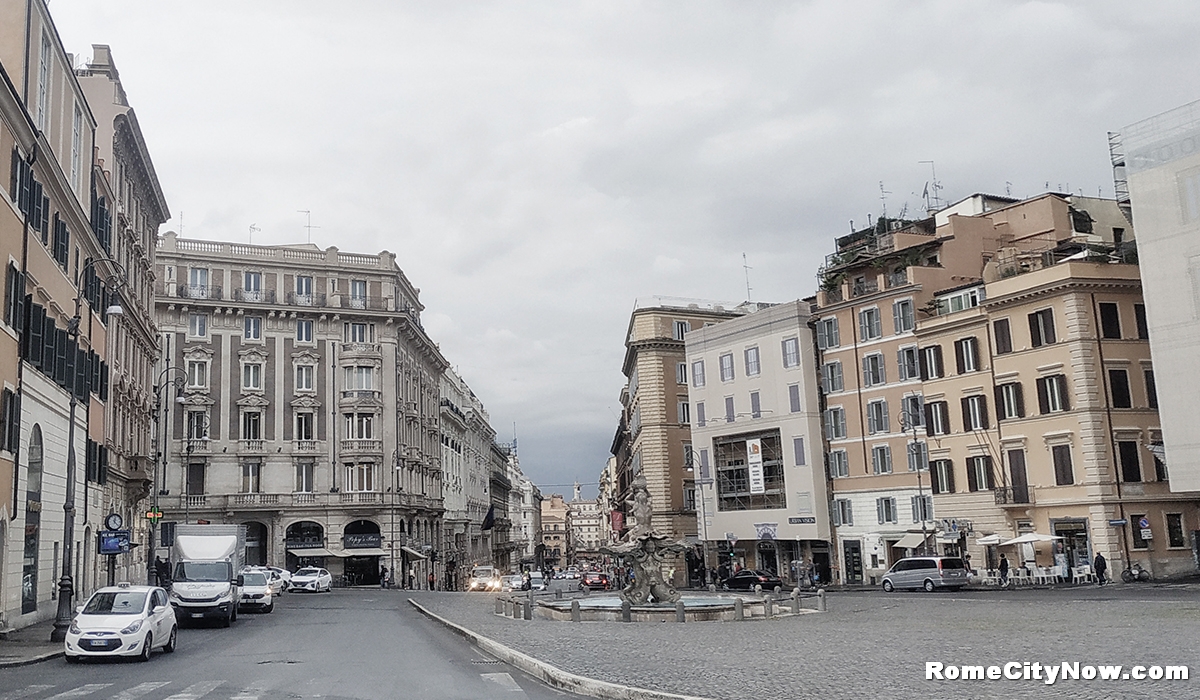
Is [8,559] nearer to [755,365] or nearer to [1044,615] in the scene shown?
[1044,615]

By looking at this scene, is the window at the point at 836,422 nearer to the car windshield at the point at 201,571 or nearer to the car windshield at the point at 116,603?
the car windshield at the point at 201,571

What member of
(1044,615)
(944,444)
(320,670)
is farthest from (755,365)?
(320,670)

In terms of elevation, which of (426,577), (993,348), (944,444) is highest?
(993,348)

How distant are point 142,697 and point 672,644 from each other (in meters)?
11.1

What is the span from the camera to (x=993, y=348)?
5250 cm

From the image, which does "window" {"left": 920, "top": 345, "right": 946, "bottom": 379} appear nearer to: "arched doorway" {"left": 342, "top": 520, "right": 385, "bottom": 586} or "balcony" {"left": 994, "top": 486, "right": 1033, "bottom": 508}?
"balcony" {"left": 994, "top": 486, "right": 1033, "bottom": 508}

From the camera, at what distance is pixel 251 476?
247ft

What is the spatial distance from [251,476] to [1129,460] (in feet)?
183

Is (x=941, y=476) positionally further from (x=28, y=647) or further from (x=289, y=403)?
(x=289, y=403)

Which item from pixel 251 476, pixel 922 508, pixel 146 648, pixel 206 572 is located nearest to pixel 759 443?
pixel 922 508

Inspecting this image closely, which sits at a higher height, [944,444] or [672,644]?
[944,444]

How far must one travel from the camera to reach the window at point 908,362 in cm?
5734

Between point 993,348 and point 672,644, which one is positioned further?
point 993,348

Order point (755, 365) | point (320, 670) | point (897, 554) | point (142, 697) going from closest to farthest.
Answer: point (142, 697)
point (320, 670)
point (897, 554)
point (755, 365)
